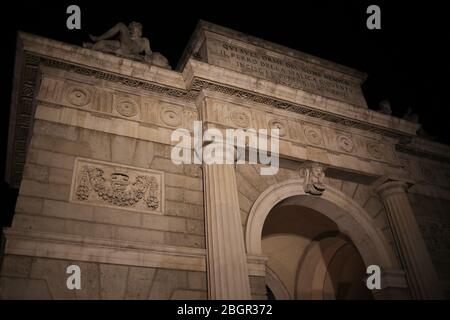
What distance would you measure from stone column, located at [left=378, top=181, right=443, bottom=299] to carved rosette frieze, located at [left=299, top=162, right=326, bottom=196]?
71.7 inches

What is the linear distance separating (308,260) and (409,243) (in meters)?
4.49

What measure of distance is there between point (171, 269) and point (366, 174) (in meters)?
5.23

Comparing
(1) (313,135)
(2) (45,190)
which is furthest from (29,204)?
(1) (313,135)

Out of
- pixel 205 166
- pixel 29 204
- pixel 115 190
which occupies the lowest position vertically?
pixel 29 204

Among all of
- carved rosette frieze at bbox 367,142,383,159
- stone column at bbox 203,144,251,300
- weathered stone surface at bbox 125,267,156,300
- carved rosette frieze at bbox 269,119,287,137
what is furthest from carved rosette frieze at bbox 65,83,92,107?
carved rosette frieze at bbox 367,142,383,159

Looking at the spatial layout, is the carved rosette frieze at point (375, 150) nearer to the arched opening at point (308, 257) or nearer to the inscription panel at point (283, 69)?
the inscription panel at point (283, 69)

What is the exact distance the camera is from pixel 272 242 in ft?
41.8

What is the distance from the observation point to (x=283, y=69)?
10.3 metres

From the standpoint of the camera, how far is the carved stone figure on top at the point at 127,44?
8750 millimetres

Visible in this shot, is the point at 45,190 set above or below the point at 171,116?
below

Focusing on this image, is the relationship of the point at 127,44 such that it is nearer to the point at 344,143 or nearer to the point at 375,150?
the point at 344,143
